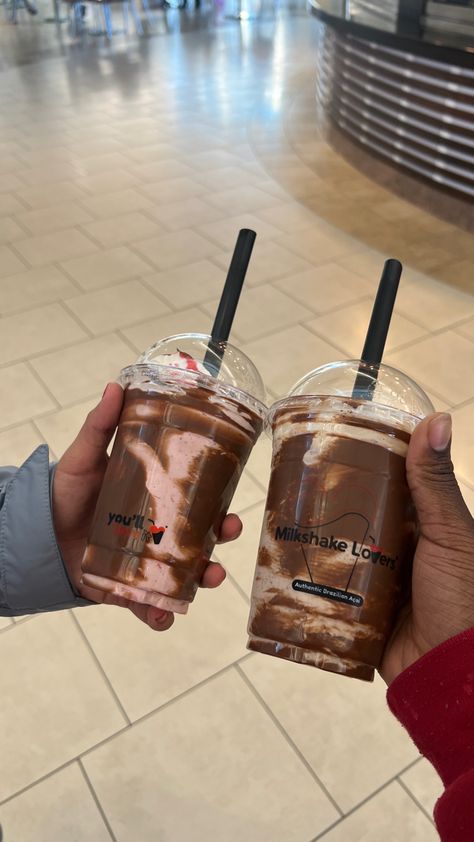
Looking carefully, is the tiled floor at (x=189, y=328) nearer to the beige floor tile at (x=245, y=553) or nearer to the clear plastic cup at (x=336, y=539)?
the beige floor tile at (x=245, y=553)

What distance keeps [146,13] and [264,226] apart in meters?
10.4

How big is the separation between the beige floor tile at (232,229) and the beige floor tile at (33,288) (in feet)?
3.26

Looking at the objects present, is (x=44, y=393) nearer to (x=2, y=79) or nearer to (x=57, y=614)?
(x=57, y=614)

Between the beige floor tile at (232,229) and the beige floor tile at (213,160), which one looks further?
the beige floor tile at (213,160)

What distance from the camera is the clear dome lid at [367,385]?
3.28ft

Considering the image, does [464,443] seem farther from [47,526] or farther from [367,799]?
[47,526]

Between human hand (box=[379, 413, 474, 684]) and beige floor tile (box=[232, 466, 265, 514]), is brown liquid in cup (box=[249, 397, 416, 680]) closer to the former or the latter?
human hand (box=[379, 413, 474, 684])

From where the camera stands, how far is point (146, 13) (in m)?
12.2

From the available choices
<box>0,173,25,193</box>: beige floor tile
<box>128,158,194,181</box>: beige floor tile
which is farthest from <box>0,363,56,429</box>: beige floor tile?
<box>128,158,194,181</box>: beige floor tile

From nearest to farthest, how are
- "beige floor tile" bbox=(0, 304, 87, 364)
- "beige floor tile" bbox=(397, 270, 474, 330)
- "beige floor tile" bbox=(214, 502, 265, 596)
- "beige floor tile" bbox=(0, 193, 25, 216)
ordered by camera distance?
1. "beige floor tile" bbox=(214, 502, 265, 596)
2. "beige floor tile" bbox=(0, 304, 87, 364)
3. "beige floor tile" bbox=(397, 270, 474, 330)
4. "beige floor tile" bbox=(0, 193, 25, 216)

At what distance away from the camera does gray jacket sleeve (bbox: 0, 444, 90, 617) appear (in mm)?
1110

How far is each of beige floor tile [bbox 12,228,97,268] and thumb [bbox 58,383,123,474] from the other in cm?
291

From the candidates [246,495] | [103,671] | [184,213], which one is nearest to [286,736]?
[103,671]

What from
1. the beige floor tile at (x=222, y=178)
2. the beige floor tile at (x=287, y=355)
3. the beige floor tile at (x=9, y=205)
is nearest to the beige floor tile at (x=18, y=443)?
the beige floor tile at (x=287, y=355)
